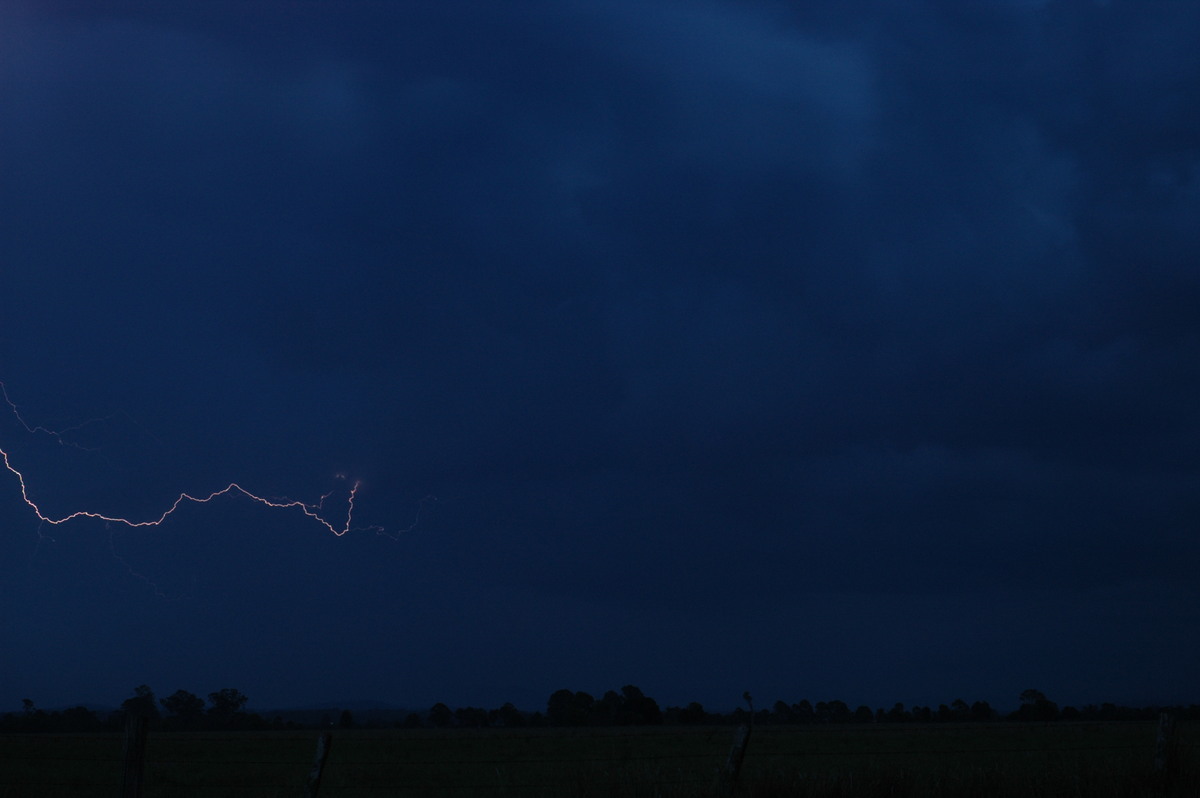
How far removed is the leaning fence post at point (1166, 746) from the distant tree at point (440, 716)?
83367 mm

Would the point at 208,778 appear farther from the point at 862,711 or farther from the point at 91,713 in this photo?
the point at 862,711

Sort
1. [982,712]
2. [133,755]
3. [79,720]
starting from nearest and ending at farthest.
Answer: [133,755]
[79,720]
[982,712]

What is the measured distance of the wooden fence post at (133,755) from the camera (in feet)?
26.1

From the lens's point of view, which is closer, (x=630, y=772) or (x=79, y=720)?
(x=630, y=772)

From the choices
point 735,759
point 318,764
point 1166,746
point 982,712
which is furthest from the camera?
point 982,712

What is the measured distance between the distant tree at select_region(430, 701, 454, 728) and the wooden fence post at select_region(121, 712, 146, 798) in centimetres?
8480

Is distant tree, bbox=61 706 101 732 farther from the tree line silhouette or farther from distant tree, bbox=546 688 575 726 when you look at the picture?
distant tree, bbox=546 688 575 726

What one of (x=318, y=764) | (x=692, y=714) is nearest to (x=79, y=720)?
(x=692, y=714)

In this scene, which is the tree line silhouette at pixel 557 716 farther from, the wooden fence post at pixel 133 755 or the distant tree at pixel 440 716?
the wooden fence post at pixel 133 755

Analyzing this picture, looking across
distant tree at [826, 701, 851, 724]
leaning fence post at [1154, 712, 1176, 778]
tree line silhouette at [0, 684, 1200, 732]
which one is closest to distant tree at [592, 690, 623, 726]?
tree line silhouette at [0, 684, 1200, 732]

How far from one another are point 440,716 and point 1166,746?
85.9 metres

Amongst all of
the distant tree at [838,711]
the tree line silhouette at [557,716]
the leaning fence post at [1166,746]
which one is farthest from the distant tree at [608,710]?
the leaning fence post at [1166,746]

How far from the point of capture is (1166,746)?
11.6m

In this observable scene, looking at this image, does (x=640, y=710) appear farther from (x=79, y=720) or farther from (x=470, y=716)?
(x=79, y=720)
